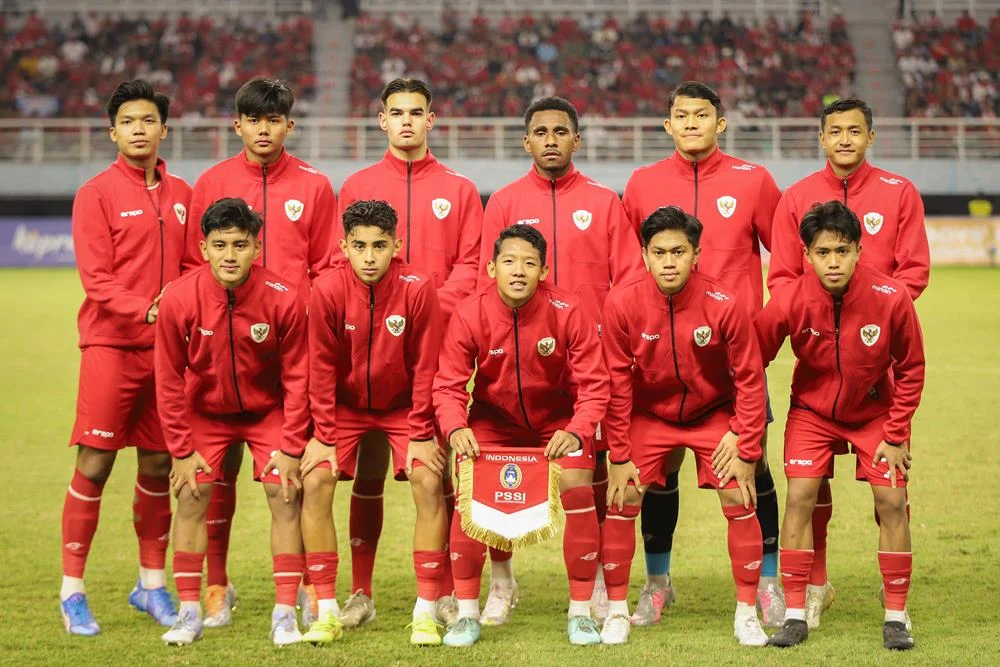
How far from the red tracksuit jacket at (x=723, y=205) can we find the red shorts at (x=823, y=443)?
57 cm

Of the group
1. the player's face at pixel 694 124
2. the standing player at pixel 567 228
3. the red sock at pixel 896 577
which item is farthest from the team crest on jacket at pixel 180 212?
the red sock at pixel 896 577

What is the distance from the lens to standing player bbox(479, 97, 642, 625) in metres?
5.57

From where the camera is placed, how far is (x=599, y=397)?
5105 mm

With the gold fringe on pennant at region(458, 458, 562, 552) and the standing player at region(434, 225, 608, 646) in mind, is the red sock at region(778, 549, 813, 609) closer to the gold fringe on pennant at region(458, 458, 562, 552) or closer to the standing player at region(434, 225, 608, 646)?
the standing player at region(434, 225, 608, 646)

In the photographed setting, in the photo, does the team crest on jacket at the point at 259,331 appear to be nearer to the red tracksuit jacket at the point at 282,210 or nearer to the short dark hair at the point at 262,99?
the red tracksuit jacket at the point at 282,210

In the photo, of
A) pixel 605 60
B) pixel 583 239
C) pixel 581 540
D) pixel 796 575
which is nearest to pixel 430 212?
pixel 583 239

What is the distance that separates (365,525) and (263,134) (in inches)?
70.1

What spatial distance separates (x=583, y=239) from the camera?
5.59 meters

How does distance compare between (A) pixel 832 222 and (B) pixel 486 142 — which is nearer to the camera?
(A) pixel 832 222

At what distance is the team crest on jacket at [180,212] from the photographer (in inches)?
222

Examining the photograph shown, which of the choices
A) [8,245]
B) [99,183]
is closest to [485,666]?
[99,183]

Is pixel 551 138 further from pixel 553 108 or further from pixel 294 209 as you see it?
pixel 294 209

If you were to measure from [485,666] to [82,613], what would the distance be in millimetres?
1797

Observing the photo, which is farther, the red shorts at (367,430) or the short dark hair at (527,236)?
the red shorts at (367,430)
